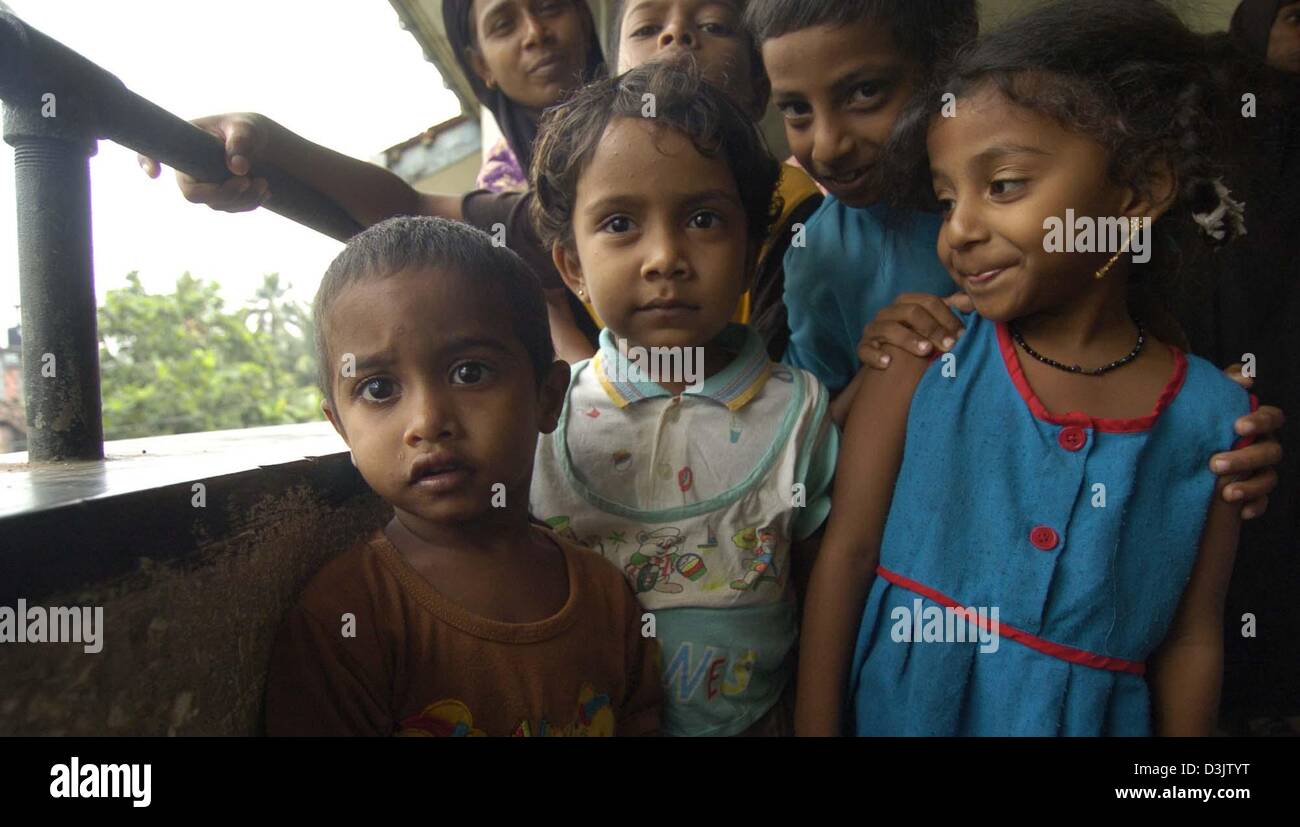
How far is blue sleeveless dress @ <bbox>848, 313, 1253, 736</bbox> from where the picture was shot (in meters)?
1.23

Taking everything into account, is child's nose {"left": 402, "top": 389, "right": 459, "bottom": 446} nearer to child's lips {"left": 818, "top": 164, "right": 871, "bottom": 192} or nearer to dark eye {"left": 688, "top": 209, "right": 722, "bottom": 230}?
dark eye {"left": 688, "top": 209, "right": 722, "bottom": 230}

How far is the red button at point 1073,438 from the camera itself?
1.26m

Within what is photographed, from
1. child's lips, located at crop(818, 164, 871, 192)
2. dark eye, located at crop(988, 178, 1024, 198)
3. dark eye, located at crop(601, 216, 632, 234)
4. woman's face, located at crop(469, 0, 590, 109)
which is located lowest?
dark eye, located at crop(601, 216, 632, 234)

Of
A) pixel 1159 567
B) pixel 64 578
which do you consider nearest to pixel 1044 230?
pixel 1159 567

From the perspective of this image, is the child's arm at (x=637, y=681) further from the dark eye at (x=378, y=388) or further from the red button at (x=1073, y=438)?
the red button at (x=1073, y=438)

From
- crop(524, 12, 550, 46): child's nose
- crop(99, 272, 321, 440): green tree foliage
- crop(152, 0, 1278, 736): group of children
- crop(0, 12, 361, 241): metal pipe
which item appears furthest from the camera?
crop(99, 272, 321, 440): green tree foliage

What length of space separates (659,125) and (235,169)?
67 centimetres

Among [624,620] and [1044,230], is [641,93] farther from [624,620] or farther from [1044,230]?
[624,620]

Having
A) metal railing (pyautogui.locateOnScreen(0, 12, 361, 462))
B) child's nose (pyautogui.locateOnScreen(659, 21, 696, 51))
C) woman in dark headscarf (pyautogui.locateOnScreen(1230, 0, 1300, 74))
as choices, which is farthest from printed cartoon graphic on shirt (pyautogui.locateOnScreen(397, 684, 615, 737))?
woman in dark headscarf (pyautogui.locateOnScreen(1230, 0, 1300, 74))

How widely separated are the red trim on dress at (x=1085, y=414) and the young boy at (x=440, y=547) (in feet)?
2.36

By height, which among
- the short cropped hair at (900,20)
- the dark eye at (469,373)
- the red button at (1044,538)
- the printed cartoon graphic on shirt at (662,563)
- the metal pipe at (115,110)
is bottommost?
the printed cartoon graphic on shirt at (662,563)

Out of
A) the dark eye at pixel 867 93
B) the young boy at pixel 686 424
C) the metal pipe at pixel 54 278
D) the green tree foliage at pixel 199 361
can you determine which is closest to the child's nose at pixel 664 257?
the young boy at pixel 686 424
